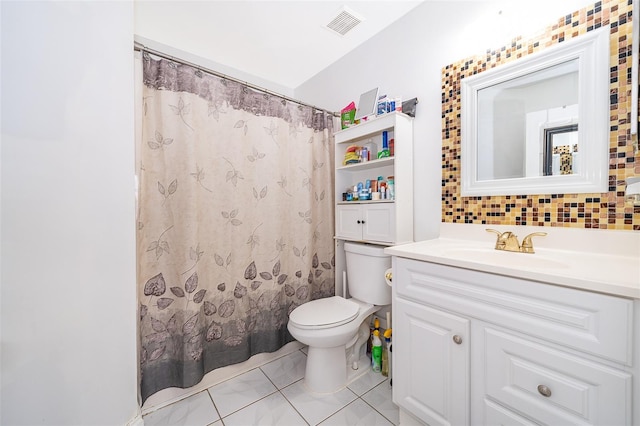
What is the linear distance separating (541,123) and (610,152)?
0.28 m

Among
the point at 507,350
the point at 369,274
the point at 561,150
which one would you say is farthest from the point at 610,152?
the point at 369,274

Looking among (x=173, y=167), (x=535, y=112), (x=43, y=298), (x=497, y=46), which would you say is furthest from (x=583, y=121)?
(x=43, y=298)

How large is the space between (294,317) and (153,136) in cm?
128

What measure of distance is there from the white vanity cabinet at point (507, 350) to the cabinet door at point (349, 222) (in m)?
0.62

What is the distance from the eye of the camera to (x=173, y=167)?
4.55 ft

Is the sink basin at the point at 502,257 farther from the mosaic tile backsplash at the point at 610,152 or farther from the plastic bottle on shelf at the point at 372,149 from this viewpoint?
the plastic bottle on shelf at the point at 372,149

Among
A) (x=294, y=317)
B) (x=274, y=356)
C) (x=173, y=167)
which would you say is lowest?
(x=274, y=356)

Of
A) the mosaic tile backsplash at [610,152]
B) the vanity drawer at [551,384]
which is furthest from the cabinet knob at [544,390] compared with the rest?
the mosaic tile backsplash at [610,152]

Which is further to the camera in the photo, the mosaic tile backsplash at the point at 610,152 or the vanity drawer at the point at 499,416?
the mosaic tile backsplash at the point at 610,152

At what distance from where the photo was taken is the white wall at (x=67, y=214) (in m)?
0.72

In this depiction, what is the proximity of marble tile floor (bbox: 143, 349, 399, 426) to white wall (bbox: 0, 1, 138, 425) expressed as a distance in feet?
1.42

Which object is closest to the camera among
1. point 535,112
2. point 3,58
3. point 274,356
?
point 3,58

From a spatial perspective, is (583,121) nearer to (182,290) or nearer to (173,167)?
(173,167)

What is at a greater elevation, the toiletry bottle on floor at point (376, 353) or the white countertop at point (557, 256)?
the white countertop at point (557, 256)
